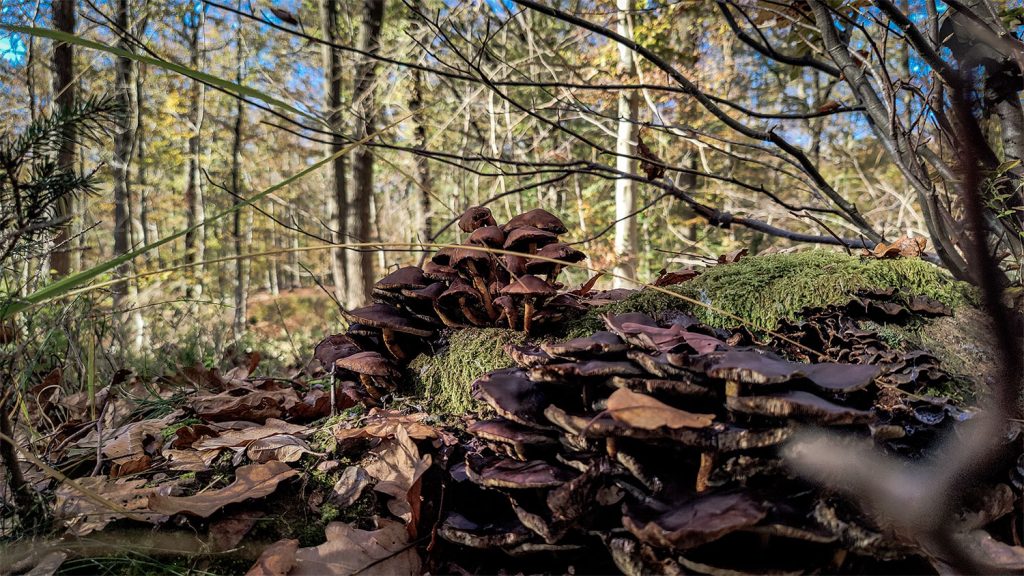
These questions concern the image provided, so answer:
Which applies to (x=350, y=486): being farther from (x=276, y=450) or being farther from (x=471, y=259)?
(x=471, y=259)

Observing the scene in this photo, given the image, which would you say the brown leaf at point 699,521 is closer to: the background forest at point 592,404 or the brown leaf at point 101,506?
the background forest at point 592,404

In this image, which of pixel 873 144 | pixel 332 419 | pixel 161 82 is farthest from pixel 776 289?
pixel 161 82

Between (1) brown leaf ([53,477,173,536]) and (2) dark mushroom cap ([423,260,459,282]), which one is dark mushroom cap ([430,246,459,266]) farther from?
(1) brown leaf ([53,477,173,536])

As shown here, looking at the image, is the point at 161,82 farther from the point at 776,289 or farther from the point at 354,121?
the point at 776,289

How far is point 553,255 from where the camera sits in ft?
5.99

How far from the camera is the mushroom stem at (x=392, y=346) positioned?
212 cm

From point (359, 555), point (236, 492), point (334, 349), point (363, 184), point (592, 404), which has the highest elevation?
point (363, 184)

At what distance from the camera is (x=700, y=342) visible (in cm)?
137

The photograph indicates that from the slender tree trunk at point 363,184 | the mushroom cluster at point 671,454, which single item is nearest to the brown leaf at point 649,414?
the mushroom cluster at point 671,454

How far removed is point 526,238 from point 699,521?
1117 mm

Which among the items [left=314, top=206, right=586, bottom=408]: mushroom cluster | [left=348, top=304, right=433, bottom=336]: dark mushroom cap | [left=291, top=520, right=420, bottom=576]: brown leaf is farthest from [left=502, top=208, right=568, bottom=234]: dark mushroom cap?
[left=291, top=520, right=420, bottom=576]: brown leaf

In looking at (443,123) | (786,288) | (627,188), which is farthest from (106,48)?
(443,123)

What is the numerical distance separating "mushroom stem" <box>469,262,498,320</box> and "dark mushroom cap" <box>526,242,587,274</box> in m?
0.22

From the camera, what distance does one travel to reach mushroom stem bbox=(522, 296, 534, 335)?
1.94m
